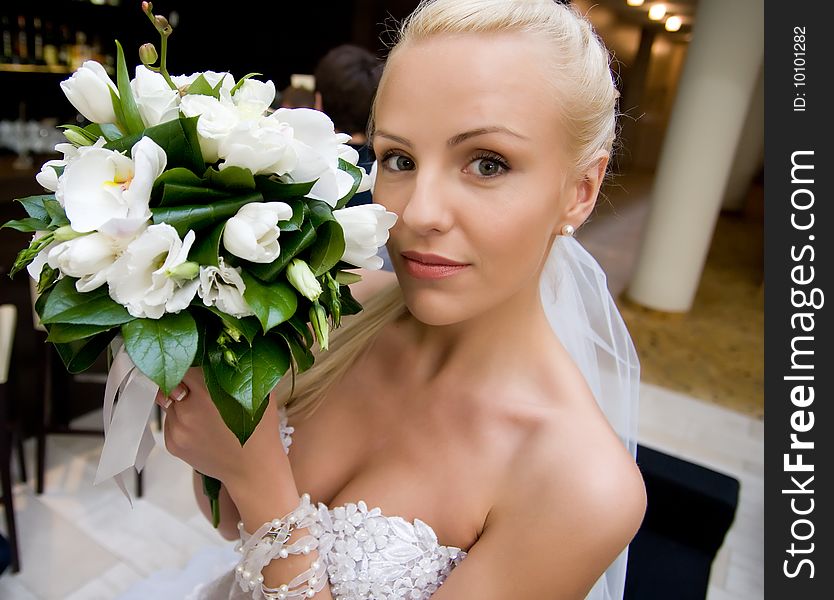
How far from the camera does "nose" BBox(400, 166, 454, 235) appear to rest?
2.47 ft

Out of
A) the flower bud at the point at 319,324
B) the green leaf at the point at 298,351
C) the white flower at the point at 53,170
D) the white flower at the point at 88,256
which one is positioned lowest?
the green leaf at the point at 298,351

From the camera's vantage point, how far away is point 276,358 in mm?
628

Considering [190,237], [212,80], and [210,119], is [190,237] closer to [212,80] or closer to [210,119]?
[210,119]

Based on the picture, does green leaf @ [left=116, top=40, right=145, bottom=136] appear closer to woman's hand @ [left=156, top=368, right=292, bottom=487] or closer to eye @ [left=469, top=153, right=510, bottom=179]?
woman's hand @ [left=156, top=368, right=292, bottom=487]

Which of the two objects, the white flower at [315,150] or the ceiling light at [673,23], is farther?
the ceiling light at [673,23]

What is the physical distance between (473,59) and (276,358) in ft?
1.51

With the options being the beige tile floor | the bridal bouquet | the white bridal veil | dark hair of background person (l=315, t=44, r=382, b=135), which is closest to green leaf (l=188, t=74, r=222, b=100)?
the bridal bouquet

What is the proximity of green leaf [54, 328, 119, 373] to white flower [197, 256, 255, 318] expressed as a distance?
0.14m

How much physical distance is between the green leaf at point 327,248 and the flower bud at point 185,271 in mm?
125

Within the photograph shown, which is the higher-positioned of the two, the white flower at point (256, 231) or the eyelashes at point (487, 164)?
the eyelashes at point (487, 164)

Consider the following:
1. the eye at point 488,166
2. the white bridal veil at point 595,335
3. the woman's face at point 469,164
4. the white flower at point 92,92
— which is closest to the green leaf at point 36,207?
the white flower at point 92,92

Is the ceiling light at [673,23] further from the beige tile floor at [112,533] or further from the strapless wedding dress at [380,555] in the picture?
the strapless wedding dress at [380,555]

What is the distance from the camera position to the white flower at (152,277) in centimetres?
57
